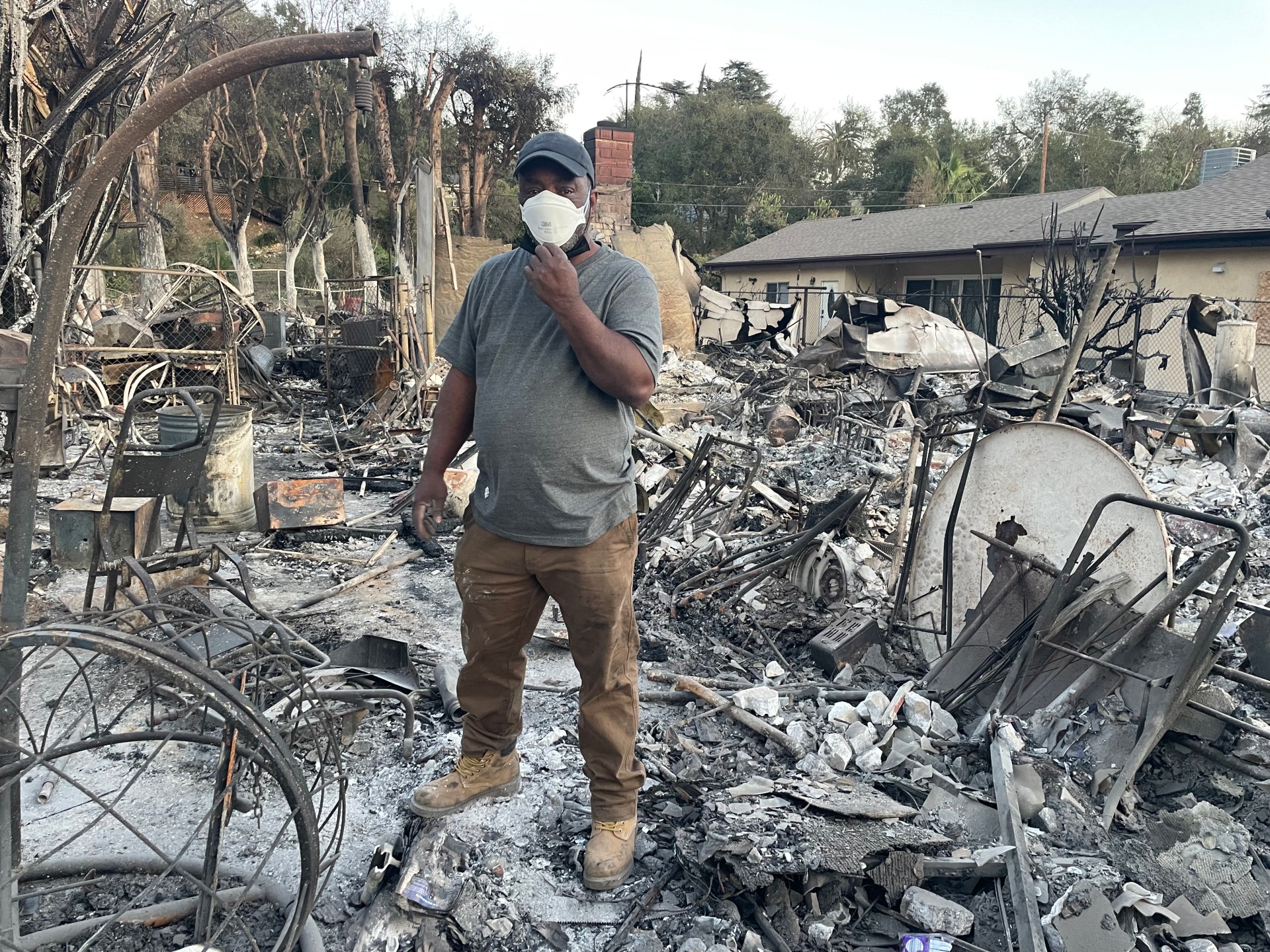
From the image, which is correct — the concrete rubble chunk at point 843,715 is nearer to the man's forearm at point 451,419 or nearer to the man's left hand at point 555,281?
the man's forearm at point 451,419

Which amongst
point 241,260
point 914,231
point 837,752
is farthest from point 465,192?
point 837,752

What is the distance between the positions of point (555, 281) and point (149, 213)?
930 inches

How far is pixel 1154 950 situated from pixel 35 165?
10654mm

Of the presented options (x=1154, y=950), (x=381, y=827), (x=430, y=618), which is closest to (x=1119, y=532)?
(x=1154, y=950)

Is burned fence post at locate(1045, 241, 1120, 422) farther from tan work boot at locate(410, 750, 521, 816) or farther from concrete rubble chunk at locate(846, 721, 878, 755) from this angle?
tan work boot at locate(410, 750, 521, 816)

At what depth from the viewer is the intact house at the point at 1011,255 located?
16656 mm

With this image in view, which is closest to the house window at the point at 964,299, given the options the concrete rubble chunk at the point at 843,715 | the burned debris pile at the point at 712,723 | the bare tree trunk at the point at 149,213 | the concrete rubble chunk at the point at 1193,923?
the burned debris pile at the point at 712,723

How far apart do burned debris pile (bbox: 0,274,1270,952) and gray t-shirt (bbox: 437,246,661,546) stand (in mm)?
788

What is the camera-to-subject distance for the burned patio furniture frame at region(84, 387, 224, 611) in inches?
158

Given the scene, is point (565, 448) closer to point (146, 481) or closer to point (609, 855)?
point (609, 855)

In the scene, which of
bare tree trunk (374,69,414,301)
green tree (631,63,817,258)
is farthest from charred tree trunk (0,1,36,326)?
green tree (631,63,817,258)

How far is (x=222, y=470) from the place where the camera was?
690 cm

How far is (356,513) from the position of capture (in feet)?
25.2

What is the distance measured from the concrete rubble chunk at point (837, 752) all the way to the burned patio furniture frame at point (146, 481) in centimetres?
307
